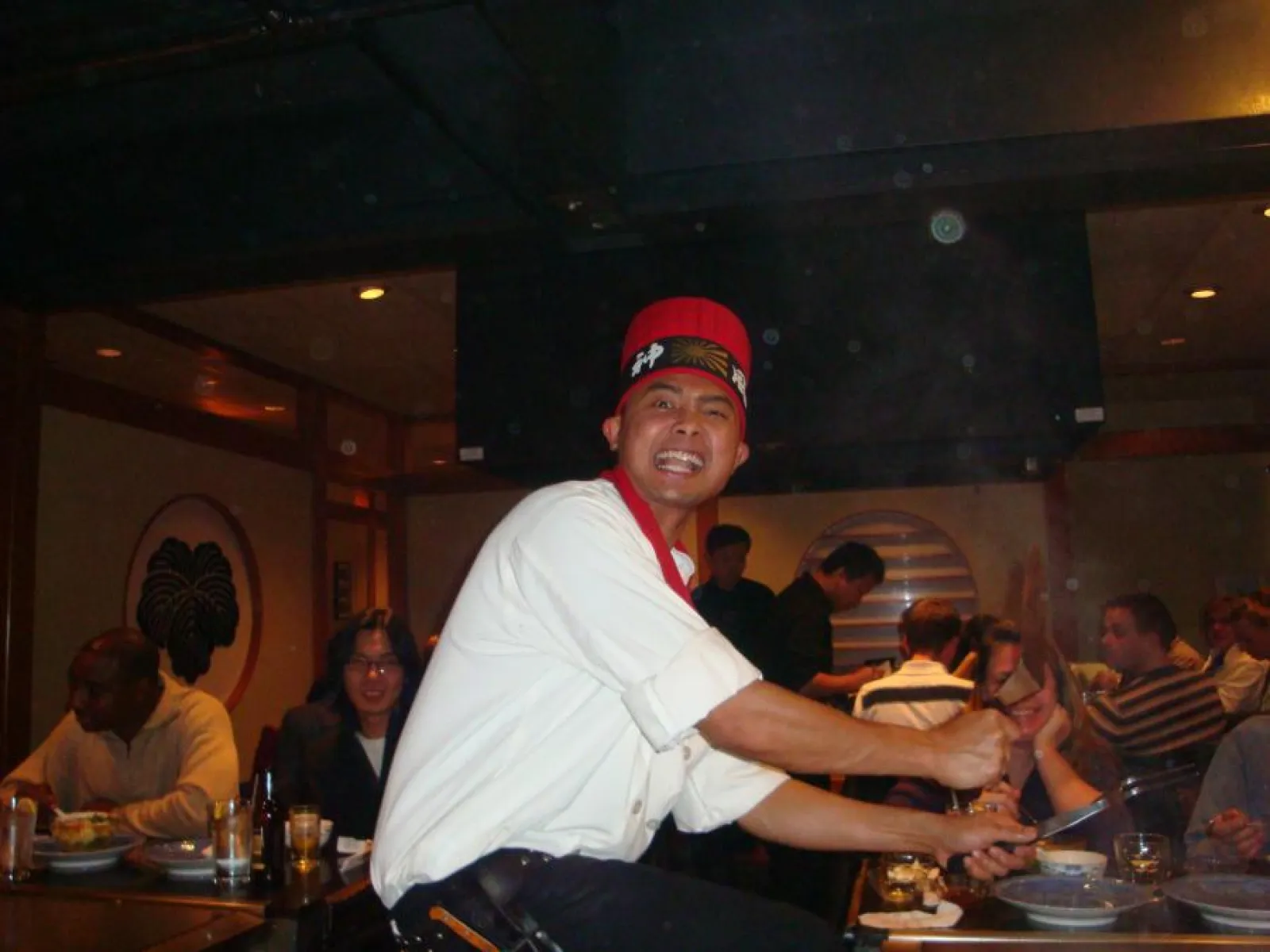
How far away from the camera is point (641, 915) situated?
121 cm

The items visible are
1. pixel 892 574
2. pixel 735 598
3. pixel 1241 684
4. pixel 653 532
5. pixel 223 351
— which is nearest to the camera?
pixel 653 532

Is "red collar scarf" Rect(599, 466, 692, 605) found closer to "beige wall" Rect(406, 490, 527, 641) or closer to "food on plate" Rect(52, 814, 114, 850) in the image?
"food on plate" Rect(52, 814, 114, 850)

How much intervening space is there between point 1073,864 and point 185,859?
1911mm

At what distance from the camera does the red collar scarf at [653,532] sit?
1391 millimetres

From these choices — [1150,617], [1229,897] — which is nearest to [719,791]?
[1229,897]

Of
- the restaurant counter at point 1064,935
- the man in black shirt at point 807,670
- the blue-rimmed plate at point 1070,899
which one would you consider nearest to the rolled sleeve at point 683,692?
the restaurant counter at point 1064,935

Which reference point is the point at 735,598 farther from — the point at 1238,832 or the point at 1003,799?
the point at 1003,799

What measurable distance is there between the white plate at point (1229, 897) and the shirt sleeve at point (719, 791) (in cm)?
97

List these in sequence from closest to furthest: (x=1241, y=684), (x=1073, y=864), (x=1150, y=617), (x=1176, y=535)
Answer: (x=1073, y=864), (x=1150, y=617), (x=1241, y=684), (x=1176, y=535)

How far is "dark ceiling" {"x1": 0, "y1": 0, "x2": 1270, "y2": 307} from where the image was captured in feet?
8.16

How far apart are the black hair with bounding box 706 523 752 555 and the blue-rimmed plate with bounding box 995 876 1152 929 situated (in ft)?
8.46

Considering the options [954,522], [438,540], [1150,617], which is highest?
[438,540]

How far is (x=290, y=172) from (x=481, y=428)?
35.7 inches

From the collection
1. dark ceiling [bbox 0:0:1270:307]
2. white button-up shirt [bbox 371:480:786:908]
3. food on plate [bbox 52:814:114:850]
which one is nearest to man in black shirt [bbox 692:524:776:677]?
dark ceiling [bbox 0:0:1270:307]
